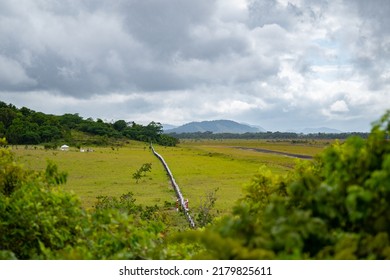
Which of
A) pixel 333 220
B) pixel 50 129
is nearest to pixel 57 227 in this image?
pixel 333 220

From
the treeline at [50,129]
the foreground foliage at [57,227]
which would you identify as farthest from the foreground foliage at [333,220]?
the treeline at [50,129]

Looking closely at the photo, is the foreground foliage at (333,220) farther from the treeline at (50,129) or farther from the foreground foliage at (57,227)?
the treeline at (50,129)

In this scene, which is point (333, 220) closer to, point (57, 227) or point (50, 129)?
point (57, 227)

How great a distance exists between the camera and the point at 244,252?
307 cm

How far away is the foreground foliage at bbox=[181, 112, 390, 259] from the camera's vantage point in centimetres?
301

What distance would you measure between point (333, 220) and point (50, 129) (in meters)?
97.0

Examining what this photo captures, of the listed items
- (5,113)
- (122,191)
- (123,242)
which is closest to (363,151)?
(123,242)

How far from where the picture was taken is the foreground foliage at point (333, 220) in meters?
3.01

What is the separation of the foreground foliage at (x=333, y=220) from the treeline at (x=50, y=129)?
300 feet

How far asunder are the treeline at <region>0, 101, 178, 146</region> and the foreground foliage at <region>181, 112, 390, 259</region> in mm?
91533

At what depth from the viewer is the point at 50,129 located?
94.9 meters

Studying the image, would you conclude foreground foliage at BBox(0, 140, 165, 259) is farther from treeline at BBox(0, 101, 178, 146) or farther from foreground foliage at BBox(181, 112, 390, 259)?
treeline at BBox(0, 101, 178, 146)

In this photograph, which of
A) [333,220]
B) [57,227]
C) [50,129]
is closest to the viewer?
[333,220]

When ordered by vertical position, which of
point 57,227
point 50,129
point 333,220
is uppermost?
point 50,129
